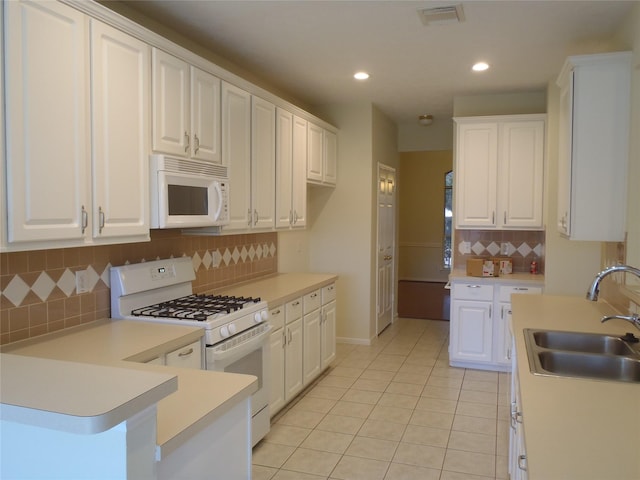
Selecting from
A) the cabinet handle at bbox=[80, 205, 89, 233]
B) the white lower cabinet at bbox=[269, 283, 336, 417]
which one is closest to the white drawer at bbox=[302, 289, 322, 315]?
the white lower cabinet at bbox=[269, 283, 336, 417]

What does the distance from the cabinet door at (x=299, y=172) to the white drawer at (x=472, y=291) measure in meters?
1.58

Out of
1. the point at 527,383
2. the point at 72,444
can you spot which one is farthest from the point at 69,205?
the point at 527,383

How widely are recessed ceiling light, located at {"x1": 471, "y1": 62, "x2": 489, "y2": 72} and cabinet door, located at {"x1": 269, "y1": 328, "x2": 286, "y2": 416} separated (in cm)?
262

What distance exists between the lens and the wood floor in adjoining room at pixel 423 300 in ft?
24.1

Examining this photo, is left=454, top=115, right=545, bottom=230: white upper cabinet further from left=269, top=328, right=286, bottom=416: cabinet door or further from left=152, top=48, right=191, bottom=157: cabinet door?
left=152, top=48, right=191, bottom=157: cabinet door

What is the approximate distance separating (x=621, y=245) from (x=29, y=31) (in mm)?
3447

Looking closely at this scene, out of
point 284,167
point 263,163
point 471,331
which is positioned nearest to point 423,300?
point 471,331

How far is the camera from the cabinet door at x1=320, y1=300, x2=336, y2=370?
442 centimetres

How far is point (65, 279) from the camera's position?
8.17 ft

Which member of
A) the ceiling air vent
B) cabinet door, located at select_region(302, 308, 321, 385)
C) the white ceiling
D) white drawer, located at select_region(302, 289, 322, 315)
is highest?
the white ceiling

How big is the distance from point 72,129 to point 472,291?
3.73 m

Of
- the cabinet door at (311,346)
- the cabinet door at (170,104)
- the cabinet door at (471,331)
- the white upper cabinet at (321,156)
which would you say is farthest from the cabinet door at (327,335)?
the cabinet door at (170,104)

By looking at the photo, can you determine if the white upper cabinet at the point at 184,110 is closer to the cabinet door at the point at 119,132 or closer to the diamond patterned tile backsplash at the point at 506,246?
the cabinet door at the point at 119,132

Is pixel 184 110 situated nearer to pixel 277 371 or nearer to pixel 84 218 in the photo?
pixel 84 218
